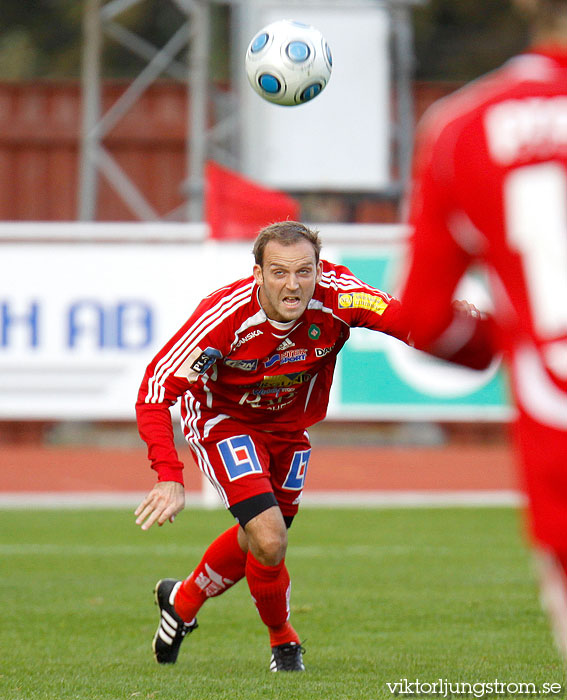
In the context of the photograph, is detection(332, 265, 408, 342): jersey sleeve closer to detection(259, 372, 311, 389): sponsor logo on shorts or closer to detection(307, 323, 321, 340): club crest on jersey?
detection(307, 323, 321, 340): club crest on jersey

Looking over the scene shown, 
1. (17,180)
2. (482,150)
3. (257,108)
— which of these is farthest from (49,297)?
(17,180)

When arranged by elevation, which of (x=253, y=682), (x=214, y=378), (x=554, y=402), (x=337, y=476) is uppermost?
(x=554, y=402)

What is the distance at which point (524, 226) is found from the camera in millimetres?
2455

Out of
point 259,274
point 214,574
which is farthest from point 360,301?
point 214,574

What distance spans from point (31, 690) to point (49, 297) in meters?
7.57

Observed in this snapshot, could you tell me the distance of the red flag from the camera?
1151 centimetres

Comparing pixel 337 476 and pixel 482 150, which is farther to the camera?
pixel 337 476

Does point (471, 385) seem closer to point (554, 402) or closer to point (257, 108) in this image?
point (257, 108)

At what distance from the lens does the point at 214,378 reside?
529 cm

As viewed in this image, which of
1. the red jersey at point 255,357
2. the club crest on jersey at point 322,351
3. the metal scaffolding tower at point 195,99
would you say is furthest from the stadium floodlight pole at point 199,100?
the club crest on jersey at point 322,351

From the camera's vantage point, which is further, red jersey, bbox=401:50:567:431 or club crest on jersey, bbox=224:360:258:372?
club crest on jersey, bbox=224:360:258:372

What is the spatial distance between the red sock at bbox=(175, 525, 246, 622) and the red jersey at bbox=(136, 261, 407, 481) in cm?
56

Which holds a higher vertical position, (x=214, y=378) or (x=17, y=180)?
(x=214, y=378)

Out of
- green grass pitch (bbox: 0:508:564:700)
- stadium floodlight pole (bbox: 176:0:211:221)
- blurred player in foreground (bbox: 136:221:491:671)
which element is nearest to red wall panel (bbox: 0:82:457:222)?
stadium floodlight pole (bbox: 176:0:211:221)
